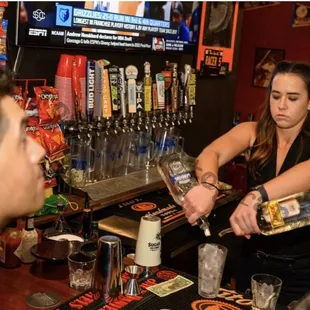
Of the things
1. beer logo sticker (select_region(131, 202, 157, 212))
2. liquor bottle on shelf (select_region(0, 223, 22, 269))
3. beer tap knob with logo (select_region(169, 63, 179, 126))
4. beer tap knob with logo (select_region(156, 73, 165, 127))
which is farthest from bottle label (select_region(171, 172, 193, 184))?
beer tap knob with logo (select_region(169, 63, 179, 126))

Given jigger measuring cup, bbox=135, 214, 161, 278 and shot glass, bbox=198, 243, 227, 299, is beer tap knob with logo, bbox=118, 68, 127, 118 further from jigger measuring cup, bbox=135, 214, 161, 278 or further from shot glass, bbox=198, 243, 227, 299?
shot glass, bbox=198, 243, 227, 299

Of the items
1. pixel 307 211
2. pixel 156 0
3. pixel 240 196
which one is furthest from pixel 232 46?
pixel 307 211

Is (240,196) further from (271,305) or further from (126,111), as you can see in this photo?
(271,305)

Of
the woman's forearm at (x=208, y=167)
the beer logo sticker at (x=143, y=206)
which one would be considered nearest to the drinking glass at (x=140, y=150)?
the beer logo sticker at (x=143, y=206)

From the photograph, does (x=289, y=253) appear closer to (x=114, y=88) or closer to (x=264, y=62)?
(x=114, y=88)

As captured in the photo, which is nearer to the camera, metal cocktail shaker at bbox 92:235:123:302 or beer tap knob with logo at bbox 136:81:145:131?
metal cocktail shaker at bbox 92:235:123:302

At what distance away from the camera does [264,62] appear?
6359 millimetres

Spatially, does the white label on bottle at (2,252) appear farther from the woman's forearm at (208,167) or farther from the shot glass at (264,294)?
the shot glass at (264,294)

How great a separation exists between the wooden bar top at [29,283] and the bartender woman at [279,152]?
28.2 inches

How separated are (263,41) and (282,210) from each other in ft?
16.5

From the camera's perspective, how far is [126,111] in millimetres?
3256

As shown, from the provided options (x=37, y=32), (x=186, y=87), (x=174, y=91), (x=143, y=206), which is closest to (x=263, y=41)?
(x=186, y=87)

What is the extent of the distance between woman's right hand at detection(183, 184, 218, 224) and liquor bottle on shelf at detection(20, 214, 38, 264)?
64 centimetres

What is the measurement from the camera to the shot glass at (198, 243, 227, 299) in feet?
5.68
